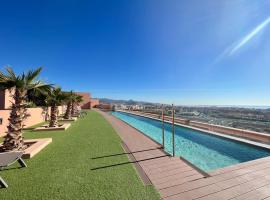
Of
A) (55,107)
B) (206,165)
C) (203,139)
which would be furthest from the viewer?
(55,107)

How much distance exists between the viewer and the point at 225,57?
36.6 ft

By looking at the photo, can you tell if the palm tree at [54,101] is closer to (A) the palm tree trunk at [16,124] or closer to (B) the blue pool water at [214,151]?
(A) the palm tree trunk at [16,124]

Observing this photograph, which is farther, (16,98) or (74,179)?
(16,98)

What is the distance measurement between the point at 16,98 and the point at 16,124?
0.85m

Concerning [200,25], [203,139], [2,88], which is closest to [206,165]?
[203,139]

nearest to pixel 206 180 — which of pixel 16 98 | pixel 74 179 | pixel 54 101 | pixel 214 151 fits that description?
pixel 74 179

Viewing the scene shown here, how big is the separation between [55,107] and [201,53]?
11633 mm

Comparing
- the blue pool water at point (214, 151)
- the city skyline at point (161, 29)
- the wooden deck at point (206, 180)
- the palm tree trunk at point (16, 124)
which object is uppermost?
the city skyline at point (161, 29)

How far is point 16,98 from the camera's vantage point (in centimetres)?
501

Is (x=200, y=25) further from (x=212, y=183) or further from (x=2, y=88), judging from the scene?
(x=2, y=88)

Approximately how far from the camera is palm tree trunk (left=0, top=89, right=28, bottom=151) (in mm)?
4837

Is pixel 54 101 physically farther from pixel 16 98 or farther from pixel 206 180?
pixel 206 180

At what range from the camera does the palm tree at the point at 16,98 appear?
474 cm

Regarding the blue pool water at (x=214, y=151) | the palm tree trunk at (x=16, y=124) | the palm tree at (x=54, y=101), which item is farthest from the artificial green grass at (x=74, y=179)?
the palm tree at (x=54, y=101)
